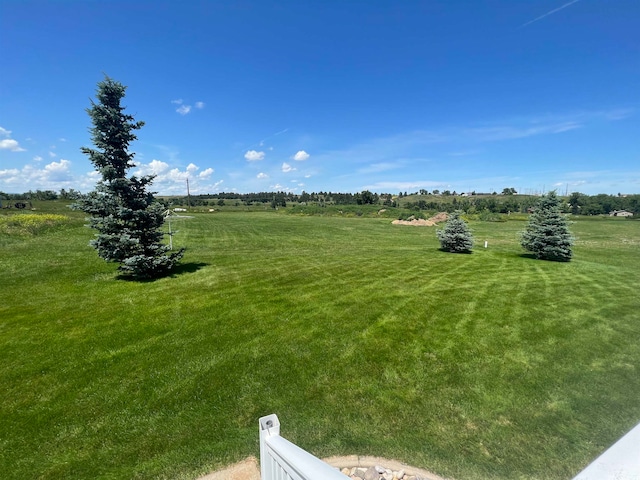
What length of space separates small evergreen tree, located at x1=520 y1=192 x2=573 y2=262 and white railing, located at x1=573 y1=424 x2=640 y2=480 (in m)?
17.0

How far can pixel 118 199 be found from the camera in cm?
965

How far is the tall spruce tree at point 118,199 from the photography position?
935 centimetres

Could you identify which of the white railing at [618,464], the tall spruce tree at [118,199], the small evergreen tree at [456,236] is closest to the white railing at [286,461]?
the white railing at [618,464]

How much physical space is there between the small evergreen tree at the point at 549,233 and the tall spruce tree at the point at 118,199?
17.9 metres

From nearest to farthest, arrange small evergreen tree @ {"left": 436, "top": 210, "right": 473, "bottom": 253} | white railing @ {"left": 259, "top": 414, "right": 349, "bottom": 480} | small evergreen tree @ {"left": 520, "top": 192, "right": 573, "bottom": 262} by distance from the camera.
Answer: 1. white railing @ {"left": 259, "top": 414, "right": 349, "bottom": 480}
2. small evergreen tree @ {"left": 520, "top": 192, "right": 573, "bottom": 262}
3. small evergreen tree @ {"left": 436, "top": 210, "right": 473, "bottom": 253}

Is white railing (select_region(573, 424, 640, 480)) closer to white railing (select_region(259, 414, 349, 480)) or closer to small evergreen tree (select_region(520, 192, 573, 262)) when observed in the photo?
white railing (select_region(259, 414, 349, 480))

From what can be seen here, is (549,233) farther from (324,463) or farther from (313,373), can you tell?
(324,463)

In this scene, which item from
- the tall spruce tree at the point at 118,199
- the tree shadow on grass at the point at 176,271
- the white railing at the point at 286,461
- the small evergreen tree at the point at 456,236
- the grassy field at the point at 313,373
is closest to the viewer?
the white railing at the point at 286,461

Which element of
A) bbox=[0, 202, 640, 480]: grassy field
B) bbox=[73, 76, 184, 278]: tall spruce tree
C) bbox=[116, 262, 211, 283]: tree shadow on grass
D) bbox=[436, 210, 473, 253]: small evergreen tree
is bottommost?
bbox=[0, 202, 640, 480]: grassy field

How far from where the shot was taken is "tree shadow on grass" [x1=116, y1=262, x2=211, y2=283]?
10.2 metres

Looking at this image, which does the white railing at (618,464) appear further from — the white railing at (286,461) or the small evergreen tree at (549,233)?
the small evergreen tree at (549,233)

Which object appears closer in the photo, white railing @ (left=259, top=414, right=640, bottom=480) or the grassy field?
white railing @ (left=259, top=414, right=640, bottom=480)

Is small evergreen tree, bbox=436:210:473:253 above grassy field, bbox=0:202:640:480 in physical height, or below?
above

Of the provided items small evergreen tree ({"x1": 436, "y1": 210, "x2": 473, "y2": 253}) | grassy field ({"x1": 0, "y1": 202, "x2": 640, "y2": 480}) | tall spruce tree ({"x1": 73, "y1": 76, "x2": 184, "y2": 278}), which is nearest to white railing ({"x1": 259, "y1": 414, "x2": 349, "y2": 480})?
grassy field ({"x1": 0, "y1": 202, "x2": 640, "y2": 480})
